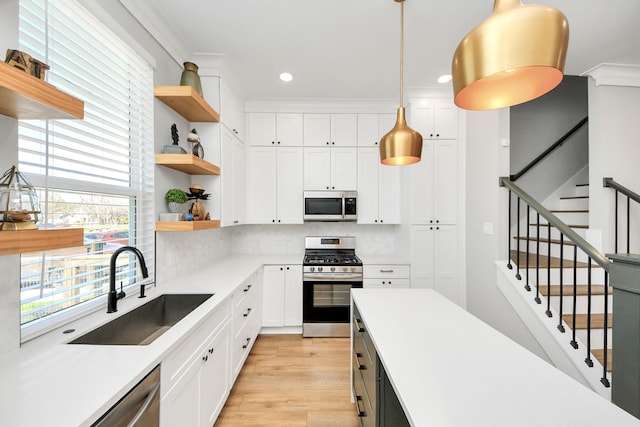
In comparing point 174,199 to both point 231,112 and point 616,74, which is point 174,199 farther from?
point 616,74

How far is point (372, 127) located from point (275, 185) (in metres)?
1.49

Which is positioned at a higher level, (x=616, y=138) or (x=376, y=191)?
(x=616, y=138)

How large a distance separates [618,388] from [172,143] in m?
3.26

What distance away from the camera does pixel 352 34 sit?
2094 millimetres

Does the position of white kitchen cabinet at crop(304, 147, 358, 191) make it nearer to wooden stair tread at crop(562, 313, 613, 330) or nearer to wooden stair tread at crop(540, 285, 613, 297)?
wooden stair tread at crop(540, 285, 613, 297)

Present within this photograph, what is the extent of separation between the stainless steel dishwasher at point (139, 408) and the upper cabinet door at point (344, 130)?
118 inches

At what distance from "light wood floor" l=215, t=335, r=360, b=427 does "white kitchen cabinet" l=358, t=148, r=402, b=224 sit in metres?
1.57

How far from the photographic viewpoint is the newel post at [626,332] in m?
1.26

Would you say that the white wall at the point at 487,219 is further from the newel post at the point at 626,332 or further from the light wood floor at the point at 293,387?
the light wood floor at the point at 293,387

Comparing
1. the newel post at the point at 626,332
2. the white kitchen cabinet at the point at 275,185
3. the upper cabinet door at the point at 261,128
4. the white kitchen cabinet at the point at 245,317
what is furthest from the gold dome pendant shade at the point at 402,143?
the upper cabinet door at the point at 261,128

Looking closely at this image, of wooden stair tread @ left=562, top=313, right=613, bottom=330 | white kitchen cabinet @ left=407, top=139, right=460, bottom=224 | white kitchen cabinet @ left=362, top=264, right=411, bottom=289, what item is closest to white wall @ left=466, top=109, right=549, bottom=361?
white kitchen cabinet @ left=407, top=139, right=460, bottom=224

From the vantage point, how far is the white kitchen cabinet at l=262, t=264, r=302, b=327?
10.3 feet

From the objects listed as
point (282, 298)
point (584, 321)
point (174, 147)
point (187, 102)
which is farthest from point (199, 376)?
point (584, 321)

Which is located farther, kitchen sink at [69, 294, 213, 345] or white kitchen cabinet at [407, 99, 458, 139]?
white kitchen cabinet at [407, 99, 458, 139]
